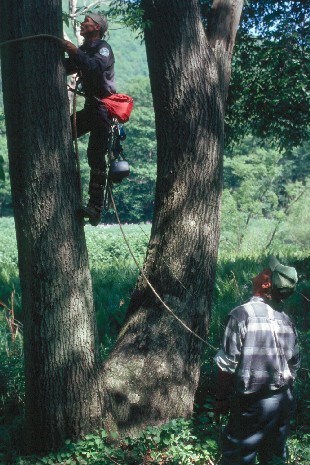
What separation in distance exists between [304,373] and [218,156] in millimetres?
2752

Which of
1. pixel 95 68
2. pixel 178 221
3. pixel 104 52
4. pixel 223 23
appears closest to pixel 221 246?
pixel 223 23

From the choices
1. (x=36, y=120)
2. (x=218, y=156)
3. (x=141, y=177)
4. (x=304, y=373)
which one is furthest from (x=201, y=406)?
(x=141, y=177)

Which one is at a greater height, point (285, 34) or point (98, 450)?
point (285, 34)

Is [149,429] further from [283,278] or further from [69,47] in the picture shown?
[69,47]

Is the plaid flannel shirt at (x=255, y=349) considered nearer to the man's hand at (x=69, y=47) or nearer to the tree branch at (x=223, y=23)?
the man's hand at (x=69, y=47)

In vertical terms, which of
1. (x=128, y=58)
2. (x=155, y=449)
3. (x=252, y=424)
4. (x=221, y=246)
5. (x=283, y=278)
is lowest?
(x=221, y=246)

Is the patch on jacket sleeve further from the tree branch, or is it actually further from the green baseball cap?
the green baseball cap

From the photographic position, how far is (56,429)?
408 cm

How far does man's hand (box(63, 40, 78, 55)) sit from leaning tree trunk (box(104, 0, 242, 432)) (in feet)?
3.26

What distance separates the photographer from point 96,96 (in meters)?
4.57

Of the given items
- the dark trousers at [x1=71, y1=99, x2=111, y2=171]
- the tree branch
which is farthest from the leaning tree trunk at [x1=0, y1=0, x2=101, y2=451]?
the tree branch

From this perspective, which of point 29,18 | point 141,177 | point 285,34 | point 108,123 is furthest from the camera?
point 141,177

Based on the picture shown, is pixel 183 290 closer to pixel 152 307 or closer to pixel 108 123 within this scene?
pixel 152 307

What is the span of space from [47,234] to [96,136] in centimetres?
120
